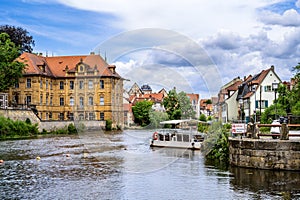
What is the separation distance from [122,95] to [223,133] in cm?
1473

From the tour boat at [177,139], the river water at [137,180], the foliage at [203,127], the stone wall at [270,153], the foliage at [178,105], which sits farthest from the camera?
the foliage at [203,127]

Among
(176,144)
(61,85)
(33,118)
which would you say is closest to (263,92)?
(176,144)

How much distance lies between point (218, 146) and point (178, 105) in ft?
44.8

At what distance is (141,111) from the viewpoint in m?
27.8

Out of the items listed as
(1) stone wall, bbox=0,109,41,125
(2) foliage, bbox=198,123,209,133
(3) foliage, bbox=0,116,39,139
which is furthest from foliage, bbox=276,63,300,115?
(1) stone wall, bbox=0,109,41,125

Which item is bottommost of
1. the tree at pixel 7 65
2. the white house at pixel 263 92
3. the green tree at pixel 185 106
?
the green tree at pixel 185 106

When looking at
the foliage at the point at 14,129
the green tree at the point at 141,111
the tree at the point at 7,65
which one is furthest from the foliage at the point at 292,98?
the tree at the point at 7,65

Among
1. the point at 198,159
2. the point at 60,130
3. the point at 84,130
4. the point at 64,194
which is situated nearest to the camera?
the point at 64,194

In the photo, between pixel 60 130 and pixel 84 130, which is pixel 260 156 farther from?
pixel 60 130

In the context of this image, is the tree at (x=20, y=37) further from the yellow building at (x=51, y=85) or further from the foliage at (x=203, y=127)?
the foliage at (x=203, y=127)

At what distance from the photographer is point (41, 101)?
330ft

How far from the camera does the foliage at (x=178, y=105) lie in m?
23.0

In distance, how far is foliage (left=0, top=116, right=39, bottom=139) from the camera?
66.5m

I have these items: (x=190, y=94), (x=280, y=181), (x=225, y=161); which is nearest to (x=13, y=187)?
(x=190, y=94)
